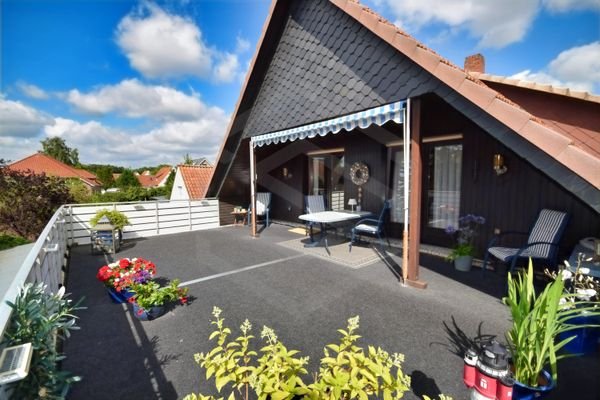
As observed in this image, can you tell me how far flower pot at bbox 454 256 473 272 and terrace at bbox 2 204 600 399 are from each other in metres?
0.15

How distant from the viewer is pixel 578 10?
196 inches

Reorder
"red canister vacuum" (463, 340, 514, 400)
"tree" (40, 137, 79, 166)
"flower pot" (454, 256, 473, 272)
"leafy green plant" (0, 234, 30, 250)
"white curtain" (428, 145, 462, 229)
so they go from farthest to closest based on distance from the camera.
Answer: "tree" (40, 137, 79, 166), "leafy green plant" (0, 234, 30, 250), "white curtain" (428, 145, 462, 229), "flower pot" (454, 256, 473, 272), "red canister vacuum" (463, 340, 514, 400)

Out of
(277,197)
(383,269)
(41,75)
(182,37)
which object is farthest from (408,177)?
(41,75)

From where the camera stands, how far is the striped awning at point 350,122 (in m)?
3.85

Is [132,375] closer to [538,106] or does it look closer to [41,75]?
[538,106]

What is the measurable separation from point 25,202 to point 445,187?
12.0 m

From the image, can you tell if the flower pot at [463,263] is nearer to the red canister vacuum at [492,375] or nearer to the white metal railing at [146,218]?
the red canister vacuum at [492,375]

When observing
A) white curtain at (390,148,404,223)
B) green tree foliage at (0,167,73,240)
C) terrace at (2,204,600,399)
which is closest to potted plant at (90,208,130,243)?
terrace at (2,204,600,399)

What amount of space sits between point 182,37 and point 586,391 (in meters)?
10.3

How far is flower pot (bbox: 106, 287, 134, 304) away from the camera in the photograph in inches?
133

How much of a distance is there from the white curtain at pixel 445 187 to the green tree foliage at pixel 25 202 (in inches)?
457

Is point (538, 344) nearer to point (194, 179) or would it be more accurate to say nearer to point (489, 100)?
point (489, 100)

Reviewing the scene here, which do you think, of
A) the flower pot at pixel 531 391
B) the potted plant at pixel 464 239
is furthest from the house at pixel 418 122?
the flower pot at pixel 531 391

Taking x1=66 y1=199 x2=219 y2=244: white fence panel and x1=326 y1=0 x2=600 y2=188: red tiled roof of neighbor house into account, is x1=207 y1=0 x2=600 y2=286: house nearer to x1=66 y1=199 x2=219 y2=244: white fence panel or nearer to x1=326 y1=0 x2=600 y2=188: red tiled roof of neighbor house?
x1=326 y1=0 x2=600 y2=188: red tiled roof of neighbor house
